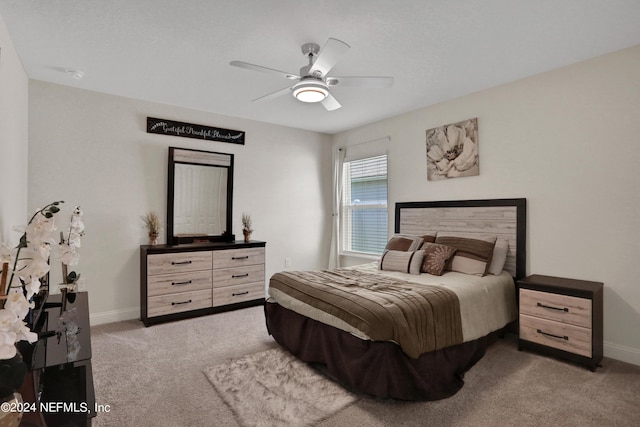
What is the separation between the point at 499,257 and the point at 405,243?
0.91m

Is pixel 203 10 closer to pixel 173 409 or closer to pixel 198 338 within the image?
pixel 173 409

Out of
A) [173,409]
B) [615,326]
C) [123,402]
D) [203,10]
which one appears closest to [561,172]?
[615,326]

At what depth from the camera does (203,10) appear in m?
2.17

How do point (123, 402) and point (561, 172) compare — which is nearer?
point (123, 402)

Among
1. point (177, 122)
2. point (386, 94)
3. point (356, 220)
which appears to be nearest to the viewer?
point (386, 94)

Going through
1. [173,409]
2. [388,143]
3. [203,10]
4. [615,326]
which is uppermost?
[203,10]

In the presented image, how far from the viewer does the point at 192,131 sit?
4.21m

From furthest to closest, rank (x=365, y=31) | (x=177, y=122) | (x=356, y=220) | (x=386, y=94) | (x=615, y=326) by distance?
1. (x=356, y=220)
2. (x=177, y=122)
3. (x=386, y=94)
4. (x=615, y=326)
5. (x=365, y=31)

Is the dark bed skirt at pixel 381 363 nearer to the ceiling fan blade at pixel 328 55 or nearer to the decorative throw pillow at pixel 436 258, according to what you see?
the decorative throw pillow at pixel 436 258

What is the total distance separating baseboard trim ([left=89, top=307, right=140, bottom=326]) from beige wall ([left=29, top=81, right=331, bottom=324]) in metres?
0.01

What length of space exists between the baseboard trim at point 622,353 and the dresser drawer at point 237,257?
141 inches

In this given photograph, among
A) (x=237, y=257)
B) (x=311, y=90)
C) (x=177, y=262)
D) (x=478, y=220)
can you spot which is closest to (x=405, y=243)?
(x=478, y=220)

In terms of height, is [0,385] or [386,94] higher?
[386,94]

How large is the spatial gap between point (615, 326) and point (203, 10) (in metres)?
3.96
